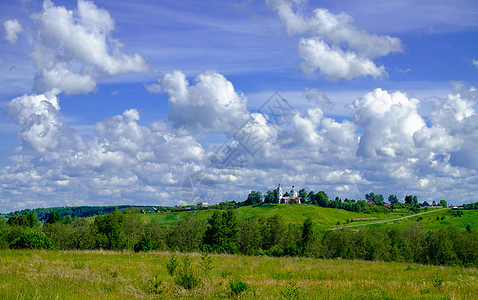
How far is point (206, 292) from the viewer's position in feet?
49.6

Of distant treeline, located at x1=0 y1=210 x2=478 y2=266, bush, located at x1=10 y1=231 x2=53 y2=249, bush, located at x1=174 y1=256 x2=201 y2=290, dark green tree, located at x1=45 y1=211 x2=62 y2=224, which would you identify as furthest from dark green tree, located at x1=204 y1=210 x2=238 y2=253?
dark green tree, located at x1=45 y1=211 x2=62 y2=224

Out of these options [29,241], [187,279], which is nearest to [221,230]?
[29,241]

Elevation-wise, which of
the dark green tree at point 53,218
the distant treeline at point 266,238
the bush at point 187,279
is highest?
the bush at point 187,279

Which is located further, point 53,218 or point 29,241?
point 53,218

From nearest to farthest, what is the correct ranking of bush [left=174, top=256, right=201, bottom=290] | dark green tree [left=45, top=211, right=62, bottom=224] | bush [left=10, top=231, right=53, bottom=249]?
1. bush [left=174, top=256, right=201, bottom=290]
2. bush [left=10, top=231, right=53, bottom=249]
3. dark green tree [left=45, top=211, right=62, bottom=224]

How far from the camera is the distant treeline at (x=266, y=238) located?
89312mm

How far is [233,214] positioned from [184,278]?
70897mm

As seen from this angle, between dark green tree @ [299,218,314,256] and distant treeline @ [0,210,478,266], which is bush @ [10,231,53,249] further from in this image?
dark green tree @ [299,218,314,256]

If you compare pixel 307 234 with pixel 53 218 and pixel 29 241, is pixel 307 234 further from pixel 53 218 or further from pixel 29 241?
pixel 53 218

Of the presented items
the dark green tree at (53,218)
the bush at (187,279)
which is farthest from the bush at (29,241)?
the dark green tree at (53,218)

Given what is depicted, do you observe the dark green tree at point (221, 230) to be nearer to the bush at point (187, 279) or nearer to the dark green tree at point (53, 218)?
the bush at point (187, 279)

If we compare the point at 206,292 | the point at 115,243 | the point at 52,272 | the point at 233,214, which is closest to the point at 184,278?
the point at 206,292

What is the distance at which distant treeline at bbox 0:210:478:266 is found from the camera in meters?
89.3

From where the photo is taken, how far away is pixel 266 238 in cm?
10762
